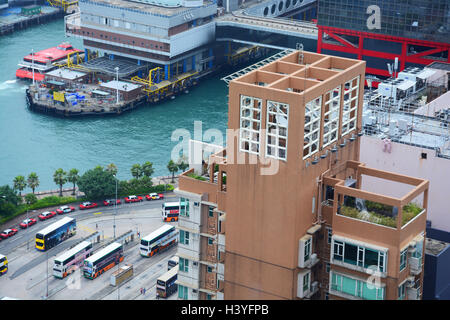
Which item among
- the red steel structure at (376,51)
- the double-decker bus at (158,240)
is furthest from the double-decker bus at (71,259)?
the red steel structure at (376,51)

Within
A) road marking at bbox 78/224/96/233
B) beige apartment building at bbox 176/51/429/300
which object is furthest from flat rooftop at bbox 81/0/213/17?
beige apartment building at bbox 176/51/429/300

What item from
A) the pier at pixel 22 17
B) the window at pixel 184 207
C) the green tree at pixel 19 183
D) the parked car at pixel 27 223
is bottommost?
the parked car at pixel 27 223

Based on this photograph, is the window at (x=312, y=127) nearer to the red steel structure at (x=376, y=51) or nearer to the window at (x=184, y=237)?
the window at (x=184, y=237)

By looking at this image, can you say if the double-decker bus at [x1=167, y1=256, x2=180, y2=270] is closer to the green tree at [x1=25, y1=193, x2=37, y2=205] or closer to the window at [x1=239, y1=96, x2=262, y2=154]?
the green tree at [x1=25, y1=193, x2=37, y2=205]

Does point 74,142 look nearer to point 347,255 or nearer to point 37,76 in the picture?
point 37,76

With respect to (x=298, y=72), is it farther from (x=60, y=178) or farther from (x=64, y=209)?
(x=60, y=178)

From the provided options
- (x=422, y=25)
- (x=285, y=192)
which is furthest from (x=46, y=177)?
(x=285, y=192)

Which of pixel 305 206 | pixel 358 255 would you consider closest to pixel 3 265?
pixel 305 206
